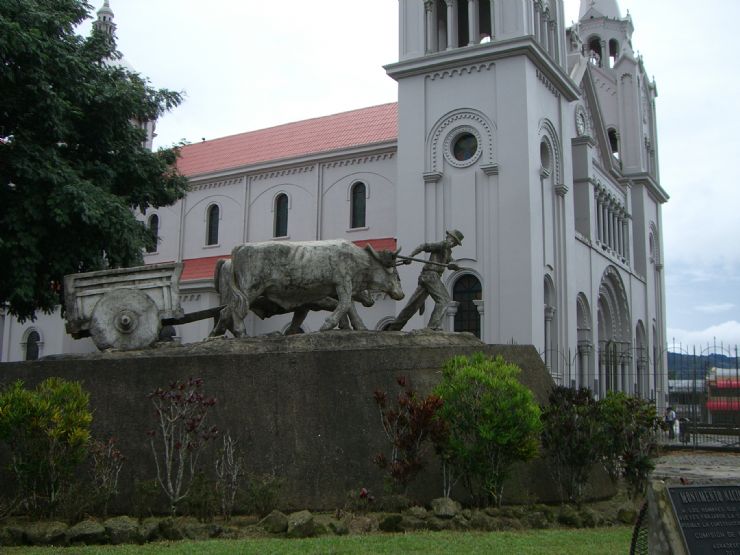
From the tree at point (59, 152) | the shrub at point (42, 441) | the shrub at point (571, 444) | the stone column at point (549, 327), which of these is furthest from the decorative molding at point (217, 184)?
the shrub at point (42, 441)

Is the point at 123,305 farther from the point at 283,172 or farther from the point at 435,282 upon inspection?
the point at 283,172

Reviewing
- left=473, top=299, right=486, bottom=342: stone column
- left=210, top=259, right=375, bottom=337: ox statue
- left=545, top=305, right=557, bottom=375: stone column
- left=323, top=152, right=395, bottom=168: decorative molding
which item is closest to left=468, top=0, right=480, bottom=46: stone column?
Answer: left=323, top=152, right=395, bottom=168: decorative molding

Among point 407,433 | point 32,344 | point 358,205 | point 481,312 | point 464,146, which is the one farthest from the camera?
point 32,344

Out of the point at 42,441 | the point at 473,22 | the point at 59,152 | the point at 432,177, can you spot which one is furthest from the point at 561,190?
the point at 42,441

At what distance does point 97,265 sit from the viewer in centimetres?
1488

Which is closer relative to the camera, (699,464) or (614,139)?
(699,464)

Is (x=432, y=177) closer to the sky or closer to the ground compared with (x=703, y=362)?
closer to the sky

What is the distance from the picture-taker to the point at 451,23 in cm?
2753

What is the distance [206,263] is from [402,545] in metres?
27.9

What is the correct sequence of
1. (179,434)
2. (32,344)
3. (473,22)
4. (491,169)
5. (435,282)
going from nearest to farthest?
(179,434) → (435,282) → (491,169) → (473,22) → (32,344)

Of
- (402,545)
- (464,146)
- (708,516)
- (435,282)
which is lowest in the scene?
(402,545)

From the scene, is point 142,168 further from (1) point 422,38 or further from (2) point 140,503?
(1) point 422,38

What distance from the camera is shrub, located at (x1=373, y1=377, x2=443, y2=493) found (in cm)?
838

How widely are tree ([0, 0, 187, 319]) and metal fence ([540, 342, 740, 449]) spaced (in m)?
12.7
